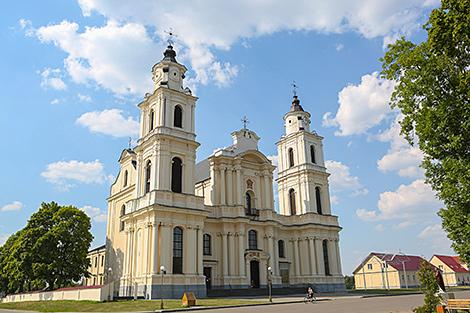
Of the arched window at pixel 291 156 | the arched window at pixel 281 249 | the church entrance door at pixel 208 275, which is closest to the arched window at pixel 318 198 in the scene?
the arched window at pixel 291 156

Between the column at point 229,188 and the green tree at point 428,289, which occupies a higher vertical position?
the column at point 229,188

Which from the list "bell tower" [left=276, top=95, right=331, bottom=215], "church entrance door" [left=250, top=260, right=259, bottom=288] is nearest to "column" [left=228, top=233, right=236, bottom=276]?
"church entrance door" [left=250, top=260, right=259, bottom=288]

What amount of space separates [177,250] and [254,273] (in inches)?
398

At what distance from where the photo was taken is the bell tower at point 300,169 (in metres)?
46.4

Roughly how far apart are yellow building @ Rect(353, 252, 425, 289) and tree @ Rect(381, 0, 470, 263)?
5900cm

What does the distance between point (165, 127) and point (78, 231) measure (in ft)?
47.7

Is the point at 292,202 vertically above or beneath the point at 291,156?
beneath

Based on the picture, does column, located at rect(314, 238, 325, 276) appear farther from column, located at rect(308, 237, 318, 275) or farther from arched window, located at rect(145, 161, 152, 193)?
arched window, located at rect(145, 161, 152, 193)

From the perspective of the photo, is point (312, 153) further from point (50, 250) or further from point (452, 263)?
point (452, 263)

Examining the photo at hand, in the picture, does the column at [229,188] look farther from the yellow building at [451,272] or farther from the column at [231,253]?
the yellow building at [451,272]

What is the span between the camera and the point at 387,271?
72.3m

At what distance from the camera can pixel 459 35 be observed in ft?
45.1

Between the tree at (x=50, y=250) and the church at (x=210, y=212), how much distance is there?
156 inches

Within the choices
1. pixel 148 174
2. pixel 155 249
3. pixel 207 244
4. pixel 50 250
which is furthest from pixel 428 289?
pixel 50 250
